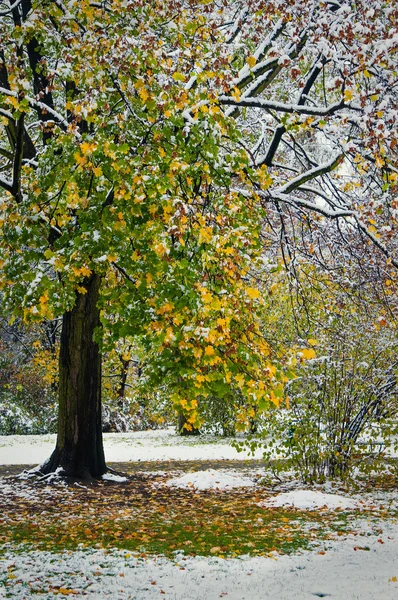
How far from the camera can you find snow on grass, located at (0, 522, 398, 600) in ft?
15.6

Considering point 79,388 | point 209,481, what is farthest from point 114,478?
point 79,388

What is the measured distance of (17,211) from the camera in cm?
667

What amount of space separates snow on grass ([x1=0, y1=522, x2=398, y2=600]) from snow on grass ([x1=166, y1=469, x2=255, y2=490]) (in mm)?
4520

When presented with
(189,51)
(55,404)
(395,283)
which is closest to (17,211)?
(189,51)

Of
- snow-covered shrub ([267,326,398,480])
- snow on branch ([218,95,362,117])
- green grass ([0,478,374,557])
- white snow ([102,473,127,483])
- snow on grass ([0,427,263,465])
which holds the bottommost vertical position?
green grass ([0,478,374,557])

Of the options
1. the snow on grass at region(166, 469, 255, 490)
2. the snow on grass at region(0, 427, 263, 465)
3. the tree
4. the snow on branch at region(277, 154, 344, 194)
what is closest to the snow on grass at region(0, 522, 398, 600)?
the tree

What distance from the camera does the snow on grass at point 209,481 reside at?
34.3 feet

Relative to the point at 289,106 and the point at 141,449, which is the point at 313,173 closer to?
the point at 289,106

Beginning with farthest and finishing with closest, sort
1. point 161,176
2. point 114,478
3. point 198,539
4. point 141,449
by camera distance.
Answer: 1. point 141,449
2. point 114,478
3. point 198,539
4. point 161,176

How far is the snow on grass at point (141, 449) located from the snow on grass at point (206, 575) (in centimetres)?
875

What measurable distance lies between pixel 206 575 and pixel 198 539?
1380 mm

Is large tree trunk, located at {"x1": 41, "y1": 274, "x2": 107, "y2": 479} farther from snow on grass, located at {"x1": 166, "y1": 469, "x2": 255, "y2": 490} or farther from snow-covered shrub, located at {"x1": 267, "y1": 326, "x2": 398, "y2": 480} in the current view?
snow-covered shrub, located at {"x1": 267, "y1": 326, "x2": 398, "y2": 480}

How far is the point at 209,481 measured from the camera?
1070 cm

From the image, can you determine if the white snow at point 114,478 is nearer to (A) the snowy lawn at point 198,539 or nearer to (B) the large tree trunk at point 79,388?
(A) the snowy lawn at point 198,539
